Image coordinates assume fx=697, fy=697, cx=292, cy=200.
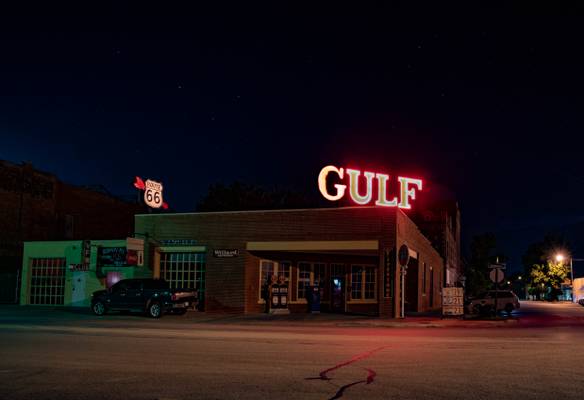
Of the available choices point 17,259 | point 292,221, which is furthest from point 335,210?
point 17,259

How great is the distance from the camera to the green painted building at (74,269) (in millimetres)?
36781

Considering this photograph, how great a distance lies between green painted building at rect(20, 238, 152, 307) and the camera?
121 ft

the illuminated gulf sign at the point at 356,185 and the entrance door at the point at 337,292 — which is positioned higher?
the illuminated gulf sign at the point at 356,185

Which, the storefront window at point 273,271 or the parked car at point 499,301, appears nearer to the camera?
the storefront window at point 273,271

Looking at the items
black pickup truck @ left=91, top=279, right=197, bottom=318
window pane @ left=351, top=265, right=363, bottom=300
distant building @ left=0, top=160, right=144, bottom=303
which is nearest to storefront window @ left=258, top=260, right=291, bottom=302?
window pane @ left=351, top=265, right=363, bottom=300

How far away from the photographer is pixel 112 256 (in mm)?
37156

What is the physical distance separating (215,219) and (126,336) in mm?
16120

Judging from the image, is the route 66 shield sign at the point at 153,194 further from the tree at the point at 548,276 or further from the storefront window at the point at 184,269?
the tree at the point at 548,276

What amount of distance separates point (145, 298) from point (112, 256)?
7976mm

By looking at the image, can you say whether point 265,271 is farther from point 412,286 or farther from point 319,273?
point 412,286

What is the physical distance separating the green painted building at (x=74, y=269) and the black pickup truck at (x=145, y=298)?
13.0ft

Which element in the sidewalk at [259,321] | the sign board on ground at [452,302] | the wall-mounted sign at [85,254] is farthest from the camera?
the wall-mounted sign at [85,254]

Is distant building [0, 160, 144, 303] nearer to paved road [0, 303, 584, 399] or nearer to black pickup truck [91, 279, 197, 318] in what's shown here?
black pickup truck [91, 279, 197, 318]

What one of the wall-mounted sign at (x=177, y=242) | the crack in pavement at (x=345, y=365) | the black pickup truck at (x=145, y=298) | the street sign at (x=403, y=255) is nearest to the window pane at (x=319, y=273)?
the wall-mounted sign at (x=177, y=242)
